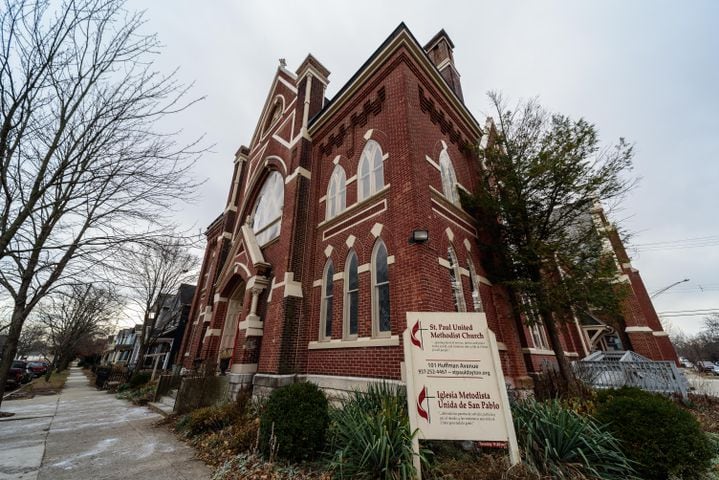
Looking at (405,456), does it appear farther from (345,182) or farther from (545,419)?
(345,182)

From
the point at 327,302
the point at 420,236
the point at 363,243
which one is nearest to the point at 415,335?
the point at 420,236

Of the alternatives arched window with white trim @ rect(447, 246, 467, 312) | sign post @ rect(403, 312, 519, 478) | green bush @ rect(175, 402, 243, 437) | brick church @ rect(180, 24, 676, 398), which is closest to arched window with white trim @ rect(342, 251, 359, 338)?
brick church @ rect(180, 24, 676, 398)

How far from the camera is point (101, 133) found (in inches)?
228

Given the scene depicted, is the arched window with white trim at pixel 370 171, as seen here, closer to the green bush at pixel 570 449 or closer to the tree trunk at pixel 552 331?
the tree trunk at pixel 552 331

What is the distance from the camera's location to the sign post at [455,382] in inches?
146

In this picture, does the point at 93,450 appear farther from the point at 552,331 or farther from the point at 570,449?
the point at 552,331

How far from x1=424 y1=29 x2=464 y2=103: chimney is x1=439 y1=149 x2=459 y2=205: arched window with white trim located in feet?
18.2

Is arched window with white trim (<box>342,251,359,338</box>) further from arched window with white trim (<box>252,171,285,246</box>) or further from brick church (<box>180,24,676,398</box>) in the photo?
arched window with white trim (<box>252,171,285,246</box>)

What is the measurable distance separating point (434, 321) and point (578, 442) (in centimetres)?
241

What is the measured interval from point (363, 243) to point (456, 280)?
2.97 metres

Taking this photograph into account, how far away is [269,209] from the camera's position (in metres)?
14.1

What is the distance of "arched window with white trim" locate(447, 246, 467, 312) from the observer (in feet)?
26.6

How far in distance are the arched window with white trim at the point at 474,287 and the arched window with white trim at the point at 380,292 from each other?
3009 mm

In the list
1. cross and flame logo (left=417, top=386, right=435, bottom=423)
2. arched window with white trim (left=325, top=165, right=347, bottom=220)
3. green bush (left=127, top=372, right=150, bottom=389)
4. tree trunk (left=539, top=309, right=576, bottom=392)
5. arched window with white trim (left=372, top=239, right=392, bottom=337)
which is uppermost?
arched window with white trim (left=325, top=165, right=347, bottom=220)
